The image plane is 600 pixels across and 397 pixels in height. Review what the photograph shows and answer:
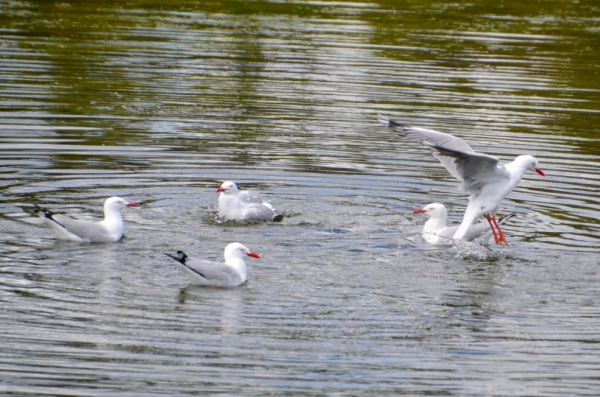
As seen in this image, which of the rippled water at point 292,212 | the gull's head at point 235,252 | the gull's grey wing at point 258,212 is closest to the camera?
the rippled water at point 292,212

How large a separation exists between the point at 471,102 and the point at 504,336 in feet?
39.9

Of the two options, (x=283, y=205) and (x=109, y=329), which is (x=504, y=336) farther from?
(x=283, y=205)

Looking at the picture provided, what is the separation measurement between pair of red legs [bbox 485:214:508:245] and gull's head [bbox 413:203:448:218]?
53 centimetres

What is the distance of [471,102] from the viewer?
21.1 meters

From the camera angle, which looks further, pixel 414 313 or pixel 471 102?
pixel 471 102

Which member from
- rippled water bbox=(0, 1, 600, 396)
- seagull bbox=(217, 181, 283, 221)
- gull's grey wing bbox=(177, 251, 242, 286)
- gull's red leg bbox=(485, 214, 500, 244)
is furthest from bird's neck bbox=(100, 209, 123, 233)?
gull's red leg bbox=(485, 214, 500, 244)

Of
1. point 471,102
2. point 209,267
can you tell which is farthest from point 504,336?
point 471,102

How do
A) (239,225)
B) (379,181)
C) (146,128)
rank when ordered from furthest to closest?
(146,128) < (379,181) < (239,225)

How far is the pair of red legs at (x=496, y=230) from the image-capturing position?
500 inches

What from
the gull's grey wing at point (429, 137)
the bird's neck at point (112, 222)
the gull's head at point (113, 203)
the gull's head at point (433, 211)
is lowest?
the gull's head at point (433, 211)

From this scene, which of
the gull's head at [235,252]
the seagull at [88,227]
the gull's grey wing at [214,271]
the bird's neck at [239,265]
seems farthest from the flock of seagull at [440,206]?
the gull's grey wing at [214,271]

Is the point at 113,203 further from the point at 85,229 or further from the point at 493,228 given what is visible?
the point at 493,228

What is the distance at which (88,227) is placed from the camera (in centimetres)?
1184

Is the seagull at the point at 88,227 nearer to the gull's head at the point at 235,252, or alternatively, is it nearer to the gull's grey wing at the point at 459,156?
the gull's head at the point at 235,252
